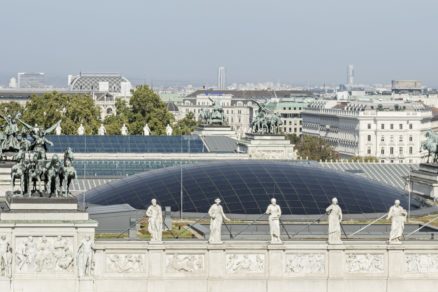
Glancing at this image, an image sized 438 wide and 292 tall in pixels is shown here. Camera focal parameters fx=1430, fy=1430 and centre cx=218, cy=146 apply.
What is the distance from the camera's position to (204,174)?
201 feet

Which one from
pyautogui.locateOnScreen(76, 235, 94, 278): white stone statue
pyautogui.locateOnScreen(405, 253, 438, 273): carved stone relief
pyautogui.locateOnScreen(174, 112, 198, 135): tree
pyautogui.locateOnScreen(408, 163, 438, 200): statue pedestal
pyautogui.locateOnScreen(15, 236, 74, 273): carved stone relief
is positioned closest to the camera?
pyautogui.locateOnScreen(76, 235, 94, 278): white stone statue

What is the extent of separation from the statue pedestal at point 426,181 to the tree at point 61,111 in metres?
91.9

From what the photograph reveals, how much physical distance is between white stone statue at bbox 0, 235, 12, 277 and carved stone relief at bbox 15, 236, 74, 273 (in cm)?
26

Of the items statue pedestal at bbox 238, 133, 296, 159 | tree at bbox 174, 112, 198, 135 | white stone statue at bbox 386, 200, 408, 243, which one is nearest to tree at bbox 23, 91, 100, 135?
tree at bbox 174, 112, 198, 135

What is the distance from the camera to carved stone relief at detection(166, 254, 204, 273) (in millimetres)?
47125

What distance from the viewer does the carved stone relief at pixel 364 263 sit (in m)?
48.1

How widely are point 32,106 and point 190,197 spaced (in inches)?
4509

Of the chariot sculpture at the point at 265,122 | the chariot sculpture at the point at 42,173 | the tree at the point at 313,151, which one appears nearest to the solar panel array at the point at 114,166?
the chariot sculpture at the point at 265,122

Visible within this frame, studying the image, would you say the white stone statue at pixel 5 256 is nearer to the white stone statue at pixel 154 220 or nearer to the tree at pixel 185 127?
the white stone statue at pixel 154 220

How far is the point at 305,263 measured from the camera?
47.9 m

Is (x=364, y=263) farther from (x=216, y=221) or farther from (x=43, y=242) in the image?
(x=43, y=242)

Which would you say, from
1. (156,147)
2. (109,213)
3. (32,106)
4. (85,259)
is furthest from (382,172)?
(32,106)

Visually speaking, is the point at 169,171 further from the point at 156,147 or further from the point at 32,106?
the point at 32,106

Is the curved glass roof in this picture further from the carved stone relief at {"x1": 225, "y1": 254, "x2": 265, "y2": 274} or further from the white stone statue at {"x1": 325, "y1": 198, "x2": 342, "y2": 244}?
the carved stone relief at {"x1": 225, "y1": 254, "x2": 265, "y2": 274}
